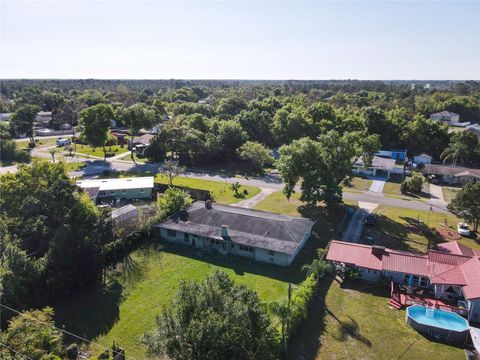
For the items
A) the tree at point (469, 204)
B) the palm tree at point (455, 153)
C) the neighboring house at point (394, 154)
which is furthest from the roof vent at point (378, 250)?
the palm tree at point (455, 153)

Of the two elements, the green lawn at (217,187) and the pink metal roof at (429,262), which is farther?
the green lawn at (217,187)

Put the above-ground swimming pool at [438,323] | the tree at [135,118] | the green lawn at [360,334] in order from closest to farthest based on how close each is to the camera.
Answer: the green lawn at [360,334] < the above-ground swimming pool at [438,323] < the tree at [135,118]

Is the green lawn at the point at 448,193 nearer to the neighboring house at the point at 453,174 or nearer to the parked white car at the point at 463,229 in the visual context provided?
the neighboring house at the point at 453,174

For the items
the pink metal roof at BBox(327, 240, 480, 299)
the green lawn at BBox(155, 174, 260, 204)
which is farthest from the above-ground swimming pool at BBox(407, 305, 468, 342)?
the green lawn at BBox(155, 174, 260, 204)

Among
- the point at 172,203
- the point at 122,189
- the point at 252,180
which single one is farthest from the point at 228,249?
the point at 252,180

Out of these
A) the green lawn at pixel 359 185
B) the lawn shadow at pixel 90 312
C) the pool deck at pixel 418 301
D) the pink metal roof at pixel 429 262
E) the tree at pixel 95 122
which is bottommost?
the lawn shadow at pixel 90 312

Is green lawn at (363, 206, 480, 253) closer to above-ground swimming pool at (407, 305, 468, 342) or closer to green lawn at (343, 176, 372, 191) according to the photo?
green lawn at (343, 176, 372, 191)
